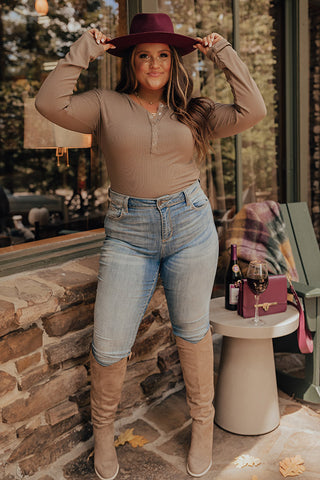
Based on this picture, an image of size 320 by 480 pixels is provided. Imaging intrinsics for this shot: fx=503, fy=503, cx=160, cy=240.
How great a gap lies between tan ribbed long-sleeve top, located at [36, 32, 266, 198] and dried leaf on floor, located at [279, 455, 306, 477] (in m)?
1.32

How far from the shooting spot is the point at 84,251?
8.76 feet

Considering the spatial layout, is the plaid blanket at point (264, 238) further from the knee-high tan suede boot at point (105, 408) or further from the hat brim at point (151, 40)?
the hat brim at point (151, 40)

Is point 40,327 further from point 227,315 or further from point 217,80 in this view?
point 217,80

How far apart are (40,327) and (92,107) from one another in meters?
0.97

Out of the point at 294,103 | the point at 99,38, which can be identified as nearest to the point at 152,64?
the point at 99,38

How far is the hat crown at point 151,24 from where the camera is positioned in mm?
1967

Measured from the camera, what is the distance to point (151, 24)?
6.45 ft

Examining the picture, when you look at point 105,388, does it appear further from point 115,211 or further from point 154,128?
point 154,128

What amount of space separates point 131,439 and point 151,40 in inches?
72.1

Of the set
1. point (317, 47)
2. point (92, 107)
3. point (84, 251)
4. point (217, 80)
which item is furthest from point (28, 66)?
point (92, 107)

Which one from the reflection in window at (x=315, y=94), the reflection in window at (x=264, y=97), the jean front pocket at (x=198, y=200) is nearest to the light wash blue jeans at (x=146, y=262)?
the jean front pocket at (x=198, y=200)

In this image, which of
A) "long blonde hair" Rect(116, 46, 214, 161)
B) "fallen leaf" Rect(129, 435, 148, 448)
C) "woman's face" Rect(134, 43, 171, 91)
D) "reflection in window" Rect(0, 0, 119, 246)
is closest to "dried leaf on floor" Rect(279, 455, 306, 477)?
"fallen leaf" Rect(129, 435, 148, 448)

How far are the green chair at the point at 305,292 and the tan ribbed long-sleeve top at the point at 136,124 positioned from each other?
1099 mm

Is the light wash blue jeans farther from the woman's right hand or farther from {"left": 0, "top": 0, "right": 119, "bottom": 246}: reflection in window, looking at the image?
{"left": 0, "top": 0, "right": 119, "bottom": 246}: reflection in window
